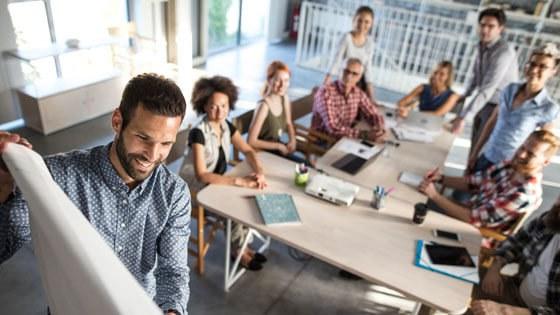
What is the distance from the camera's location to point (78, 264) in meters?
0.37

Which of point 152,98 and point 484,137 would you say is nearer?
point 152,98

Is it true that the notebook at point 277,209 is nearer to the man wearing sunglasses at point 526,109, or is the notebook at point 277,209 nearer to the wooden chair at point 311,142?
the wooden chair at point 311,142

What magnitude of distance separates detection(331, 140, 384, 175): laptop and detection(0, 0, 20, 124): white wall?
12.2 feet

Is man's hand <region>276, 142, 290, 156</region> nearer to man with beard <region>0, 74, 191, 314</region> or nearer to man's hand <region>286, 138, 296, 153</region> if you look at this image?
man's hand <region>286, 138, 296, 153</region>

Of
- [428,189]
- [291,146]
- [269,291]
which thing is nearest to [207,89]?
[291,146]

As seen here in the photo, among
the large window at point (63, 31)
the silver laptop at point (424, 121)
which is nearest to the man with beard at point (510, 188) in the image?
the silver laptop at point (424, 121)

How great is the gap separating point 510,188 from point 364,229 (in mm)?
881

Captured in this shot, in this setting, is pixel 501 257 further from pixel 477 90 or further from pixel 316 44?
pixel 316 44

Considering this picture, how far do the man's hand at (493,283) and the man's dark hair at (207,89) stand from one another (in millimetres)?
1809

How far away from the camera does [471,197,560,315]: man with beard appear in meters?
1.90

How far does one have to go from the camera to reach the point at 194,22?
6555mm

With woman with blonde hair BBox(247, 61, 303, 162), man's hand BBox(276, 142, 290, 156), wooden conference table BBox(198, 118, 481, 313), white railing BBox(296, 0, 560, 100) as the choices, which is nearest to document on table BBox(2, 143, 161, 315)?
wooden conference table BBox(198, 118, 481, 313)

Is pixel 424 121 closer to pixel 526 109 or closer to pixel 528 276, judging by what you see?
pixel 526 109

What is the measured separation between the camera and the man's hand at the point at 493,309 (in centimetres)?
187
